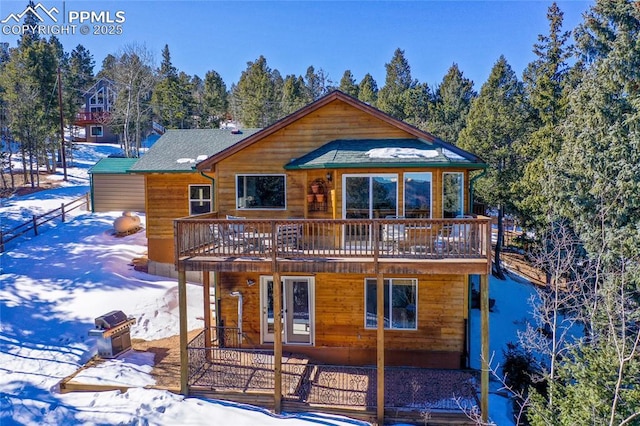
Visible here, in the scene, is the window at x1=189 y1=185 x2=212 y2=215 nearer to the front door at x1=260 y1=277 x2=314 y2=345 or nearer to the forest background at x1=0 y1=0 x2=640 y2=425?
the front door at x1=260 y1=277 x2=314 y2=345

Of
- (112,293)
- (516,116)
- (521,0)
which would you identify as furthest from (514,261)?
(112,293)

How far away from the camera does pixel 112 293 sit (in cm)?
→ 1417

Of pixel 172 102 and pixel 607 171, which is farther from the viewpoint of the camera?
pixel 172 102

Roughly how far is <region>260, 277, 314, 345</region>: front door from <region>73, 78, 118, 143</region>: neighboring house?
41.9 metres

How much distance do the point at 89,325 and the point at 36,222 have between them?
12.7 meters

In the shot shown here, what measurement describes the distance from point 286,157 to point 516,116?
15415 millimetres

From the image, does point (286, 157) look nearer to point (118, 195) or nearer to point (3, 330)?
point (3, 330)

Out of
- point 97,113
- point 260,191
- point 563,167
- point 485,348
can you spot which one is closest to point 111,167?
point 260,191

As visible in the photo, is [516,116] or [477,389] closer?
[477,389]

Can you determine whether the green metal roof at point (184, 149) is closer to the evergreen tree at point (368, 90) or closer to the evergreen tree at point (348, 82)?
the evergreen tree at point (368, 90)

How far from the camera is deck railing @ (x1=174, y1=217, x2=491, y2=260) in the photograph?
866cm

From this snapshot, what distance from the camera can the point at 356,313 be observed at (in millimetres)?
11305

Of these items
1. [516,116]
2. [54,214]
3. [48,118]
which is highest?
[48,118]

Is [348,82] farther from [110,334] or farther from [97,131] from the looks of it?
[110,334]
